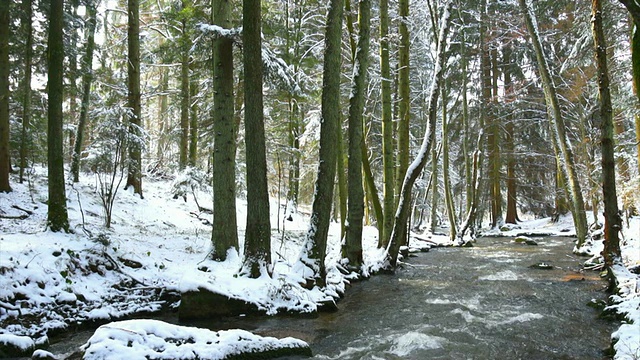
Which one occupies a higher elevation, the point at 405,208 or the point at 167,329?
the point at 405,208

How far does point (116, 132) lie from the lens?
10164 millimetres

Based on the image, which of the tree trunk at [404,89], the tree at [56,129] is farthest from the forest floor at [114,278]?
the tree trunk at [404,89]

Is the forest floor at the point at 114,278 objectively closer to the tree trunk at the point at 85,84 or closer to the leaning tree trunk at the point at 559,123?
the leaning tree trunk at the point at 559,123

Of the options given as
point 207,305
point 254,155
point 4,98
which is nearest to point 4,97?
point 4,98

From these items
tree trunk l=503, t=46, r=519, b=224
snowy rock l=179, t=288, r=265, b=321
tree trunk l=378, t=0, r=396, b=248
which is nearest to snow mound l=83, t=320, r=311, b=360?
snowy rock l=179, t=288, r=265, b=321

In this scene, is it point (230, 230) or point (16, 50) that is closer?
point (230, 230)

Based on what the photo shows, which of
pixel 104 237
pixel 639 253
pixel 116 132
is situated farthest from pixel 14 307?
pixel 639 253

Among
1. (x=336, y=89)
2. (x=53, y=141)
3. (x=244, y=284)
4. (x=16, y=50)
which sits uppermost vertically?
(x=16, y=50)

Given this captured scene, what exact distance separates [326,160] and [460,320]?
3.87m

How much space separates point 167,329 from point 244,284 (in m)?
2.80

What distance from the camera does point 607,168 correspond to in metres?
8.38

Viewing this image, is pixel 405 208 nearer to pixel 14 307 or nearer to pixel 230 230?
pixel 230 230

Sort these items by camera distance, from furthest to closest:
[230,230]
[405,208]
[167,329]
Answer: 1. [405,208]
2. [230,230]
3. [167,329]

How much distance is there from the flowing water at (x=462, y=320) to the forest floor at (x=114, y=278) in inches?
20.3
